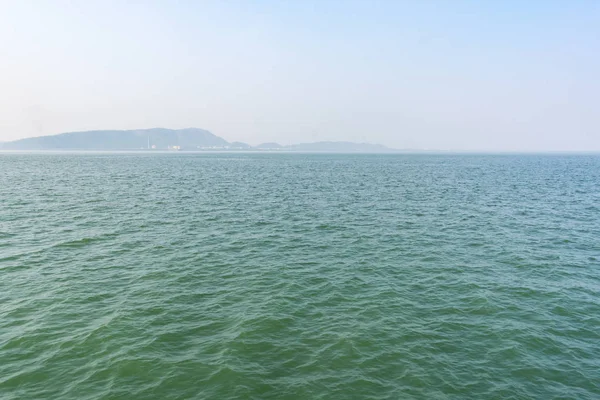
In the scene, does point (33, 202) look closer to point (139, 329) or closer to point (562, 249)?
point (139, 329)

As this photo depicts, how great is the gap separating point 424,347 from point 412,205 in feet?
143

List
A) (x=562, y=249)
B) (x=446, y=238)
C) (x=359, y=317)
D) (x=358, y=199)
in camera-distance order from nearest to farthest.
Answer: (x=359, y=317), (x=562, y=249), (x=446, y=238), (x=358, y=199)

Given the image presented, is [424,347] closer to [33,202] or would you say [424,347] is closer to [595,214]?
[595,214]

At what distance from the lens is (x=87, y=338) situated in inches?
760

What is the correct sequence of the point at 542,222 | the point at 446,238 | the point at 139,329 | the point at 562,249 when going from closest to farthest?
the point at 139,329 < the point at 562,249 < the point at 446,238 < the point at 542,222

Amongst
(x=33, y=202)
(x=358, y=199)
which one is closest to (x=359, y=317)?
(x=358, y=199)

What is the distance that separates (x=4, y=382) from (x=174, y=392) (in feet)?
26.4

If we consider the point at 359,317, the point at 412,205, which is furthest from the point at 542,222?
the point at 359,317

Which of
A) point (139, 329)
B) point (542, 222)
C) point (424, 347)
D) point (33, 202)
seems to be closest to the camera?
point (424, 347)

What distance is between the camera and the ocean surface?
16.2 m

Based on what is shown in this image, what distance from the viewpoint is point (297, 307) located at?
23.5 m

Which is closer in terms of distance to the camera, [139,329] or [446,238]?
[139,329]

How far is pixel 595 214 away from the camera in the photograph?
53594mm

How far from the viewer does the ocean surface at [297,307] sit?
16.2 meters
